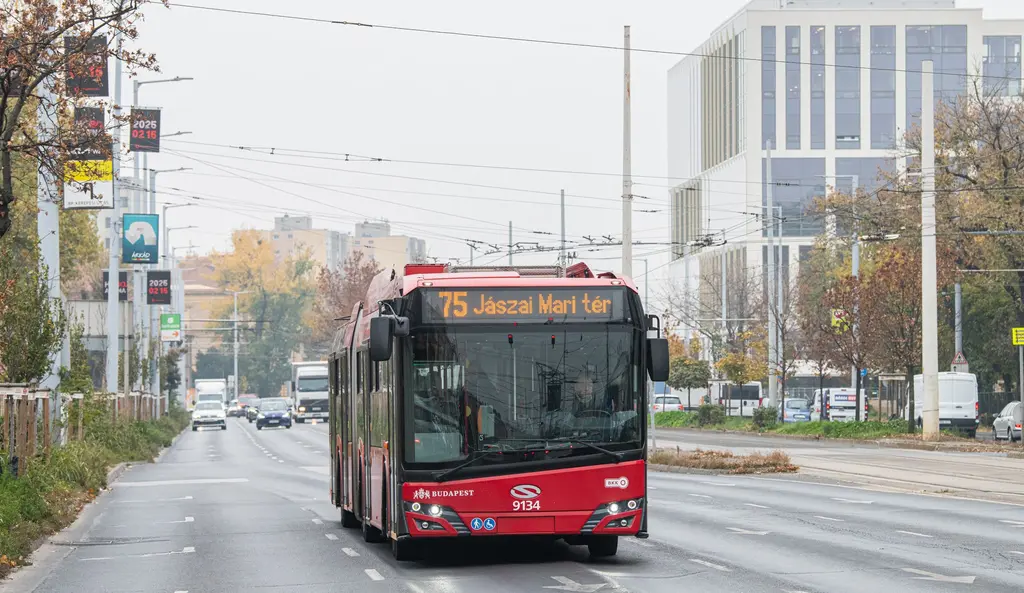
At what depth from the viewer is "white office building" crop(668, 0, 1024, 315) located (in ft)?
329

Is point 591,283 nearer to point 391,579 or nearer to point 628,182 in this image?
point 391,579

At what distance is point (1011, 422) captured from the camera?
154 ft

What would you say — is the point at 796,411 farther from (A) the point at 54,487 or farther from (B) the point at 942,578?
(B) the point at 942,578

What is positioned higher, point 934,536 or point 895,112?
point 895,112

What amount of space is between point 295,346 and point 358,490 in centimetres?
13118

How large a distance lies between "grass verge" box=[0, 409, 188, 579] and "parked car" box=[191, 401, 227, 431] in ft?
130

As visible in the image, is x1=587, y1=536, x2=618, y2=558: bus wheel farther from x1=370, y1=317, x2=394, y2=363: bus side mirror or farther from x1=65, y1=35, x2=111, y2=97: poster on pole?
x1=65, y1=35, x2=111, y2=97: poster on pole

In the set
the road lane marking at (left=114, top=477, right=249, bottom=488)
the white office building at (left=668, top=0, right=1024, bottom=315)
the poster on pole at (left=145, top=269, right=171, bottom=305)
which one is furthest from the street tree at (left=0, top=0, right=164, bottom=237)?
the white office building at (left=668, top=0, right=1024, bottom=315)

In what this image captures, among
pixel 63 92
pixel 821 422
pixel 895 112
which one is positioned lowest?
pixel 821 422

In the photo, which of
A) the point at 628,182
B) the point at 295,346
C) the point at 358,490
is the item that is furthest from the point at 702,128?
the point at 358,490

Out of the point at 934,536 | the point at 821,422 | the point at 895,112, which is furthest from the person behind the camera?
the point at 895,112

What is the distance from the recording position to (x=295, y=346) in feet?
490

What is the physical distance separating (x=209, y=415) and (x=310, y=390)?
7.01 m

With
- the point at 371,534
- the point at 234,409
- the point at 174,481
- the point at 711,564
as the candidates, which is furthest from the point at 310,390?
the point at 711,564
